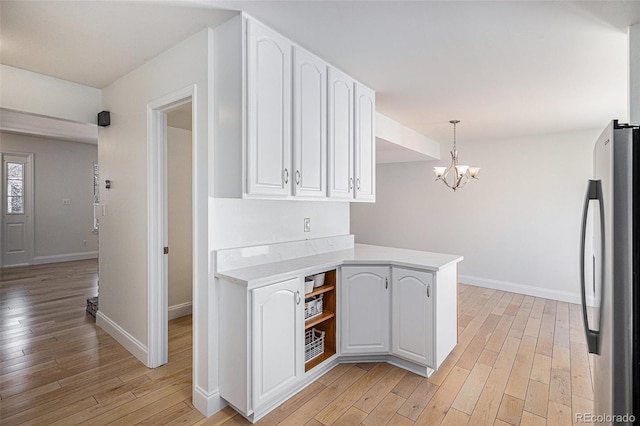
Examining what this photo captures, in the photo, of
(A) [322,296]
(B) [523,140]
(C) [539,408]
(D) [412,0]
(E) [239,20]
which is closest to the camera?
(D) [412,0]

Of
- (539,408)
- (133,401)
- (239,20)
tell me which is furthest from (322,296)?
(239,20)

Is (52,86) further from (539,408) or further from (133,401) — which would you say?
(539,408)

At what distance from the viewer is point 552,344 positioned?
10.5 ft

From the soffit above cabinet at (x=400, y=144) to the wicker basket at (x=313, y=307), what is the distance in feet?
7.00

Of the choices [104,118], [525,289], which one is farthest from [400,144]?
[104,118]

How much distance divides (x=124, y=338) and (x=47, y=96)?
2.30 m

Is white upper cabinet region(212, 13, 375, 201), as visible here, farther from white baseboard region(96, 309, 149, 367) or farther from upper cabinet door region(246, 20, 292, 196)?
white baseboard region(96, 309, 149, 367)

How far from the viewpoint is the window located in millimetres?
6285

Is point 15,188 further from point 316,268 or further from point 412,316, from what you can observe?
point 412,316

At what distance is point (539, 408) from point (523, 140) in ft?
13.2

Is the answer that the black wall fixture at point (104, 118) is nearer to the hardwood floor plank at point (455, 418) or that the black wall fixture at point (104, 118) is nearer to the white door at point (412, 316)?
the white door at point (412, 316)

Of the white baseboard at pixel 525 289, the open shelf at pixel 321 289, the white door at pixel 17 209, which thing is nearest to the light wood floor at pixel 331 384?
the open shelf at pixel 321 289

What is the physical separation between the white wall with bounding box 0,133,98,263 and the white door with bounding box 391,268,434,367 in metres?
7.41

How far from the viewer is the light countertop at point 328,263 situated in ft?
6.72
